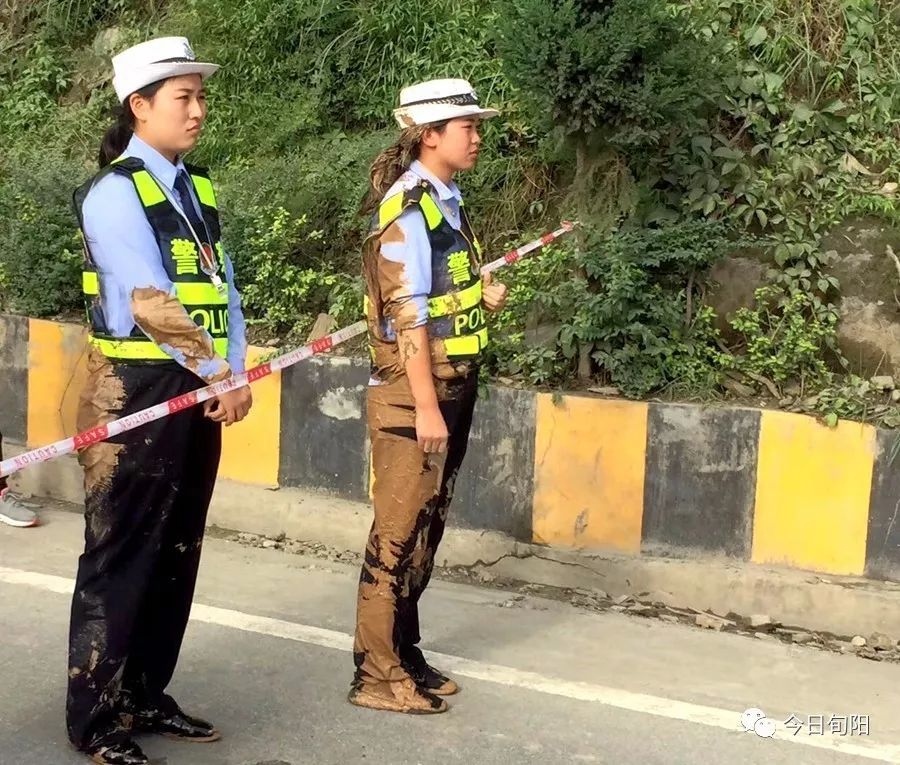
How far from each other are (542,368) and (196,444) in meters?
2.20

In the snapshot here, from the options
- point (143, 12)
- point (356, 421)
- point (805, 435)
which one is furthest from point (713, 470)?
point (143, 12)

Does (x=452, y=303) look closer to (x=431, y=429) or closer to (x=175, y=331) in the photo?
(x=431, y=429)

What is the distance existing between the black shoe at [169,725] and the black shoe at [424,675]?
0.67 m

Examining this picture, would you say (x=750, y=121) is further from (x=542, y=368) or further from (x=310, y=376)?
(x=310, y=376)

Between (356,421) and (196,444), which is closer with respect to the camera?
(196,444)

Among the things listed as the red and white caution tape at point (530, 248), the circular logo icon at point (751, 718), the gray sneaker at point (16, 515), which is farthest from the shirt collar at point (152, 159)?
the gray sneaker at point (16, 515)

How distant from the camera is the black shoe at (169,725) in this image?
11.7ft

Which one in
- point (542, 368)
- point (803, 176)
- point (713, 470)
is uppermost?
point (803, 176)

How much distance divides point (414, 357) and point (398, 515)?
1.72 ft

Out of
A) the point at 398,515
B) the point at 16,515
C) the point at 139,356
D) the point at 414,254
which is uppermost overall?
the point at 414,254

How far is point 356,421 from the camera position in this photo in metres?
5.55

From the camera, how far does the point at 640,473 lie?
4.98 m

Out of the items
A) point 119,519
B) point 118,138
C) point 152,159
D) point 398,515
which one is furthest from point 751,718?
point 118,138

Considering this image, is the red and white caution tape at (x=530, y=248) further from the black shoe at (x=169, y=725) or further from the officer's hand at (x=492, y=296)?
the black shoe at (x=169, y=725)
